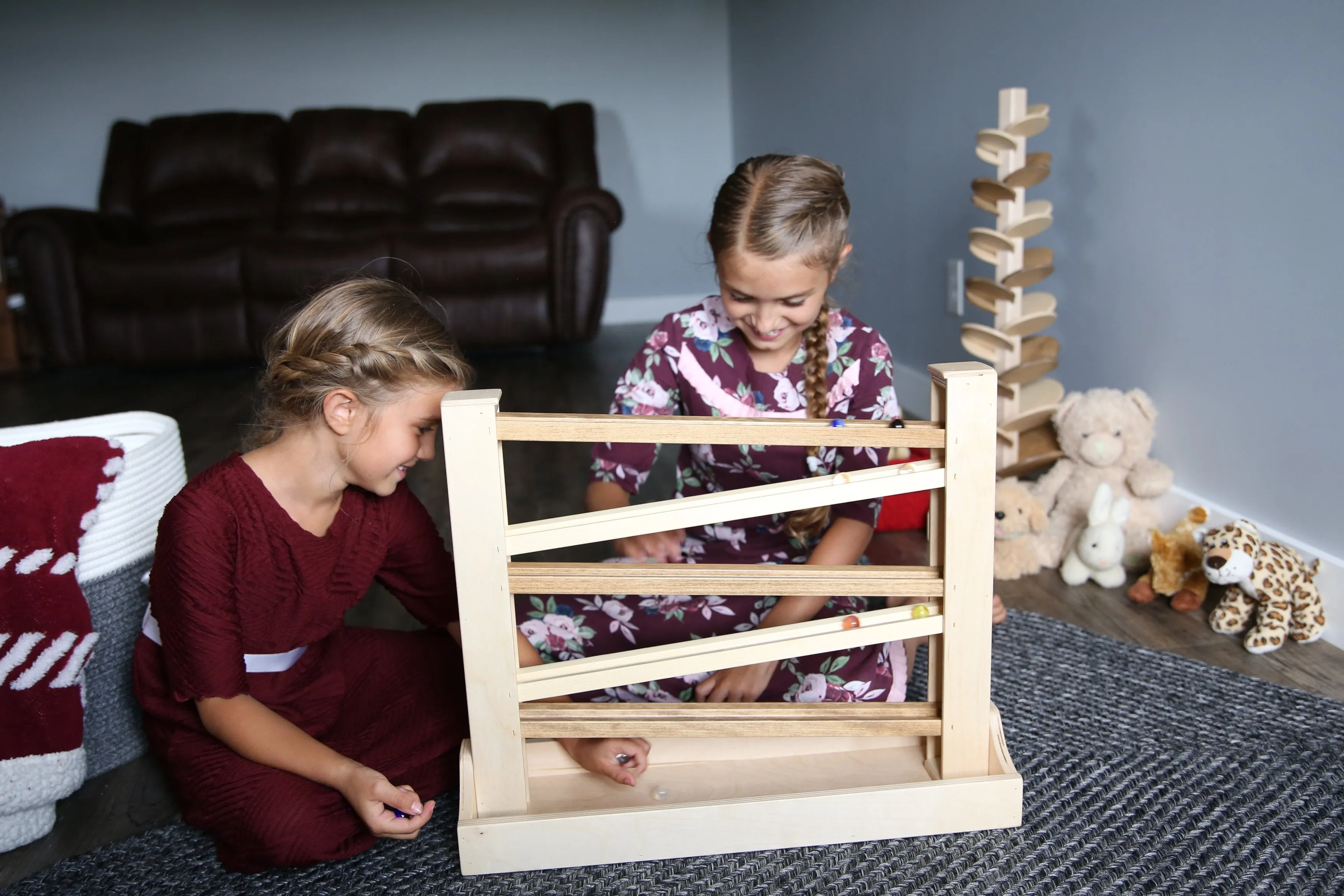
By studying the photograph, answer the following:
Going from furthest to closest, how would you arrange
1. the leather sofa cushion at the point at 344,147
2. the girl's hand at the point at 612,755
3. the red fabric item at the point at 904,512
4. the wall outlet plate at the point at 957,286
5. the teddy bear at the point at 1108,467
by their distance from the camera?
the leather sofa cushion at the point at 344,147 < the wall outlet plate at the point at 957,286 < the red fabric item at the point at 904,512 < the teddy bear at the point at 1108,467 < the girl's hand at the point at 612,755

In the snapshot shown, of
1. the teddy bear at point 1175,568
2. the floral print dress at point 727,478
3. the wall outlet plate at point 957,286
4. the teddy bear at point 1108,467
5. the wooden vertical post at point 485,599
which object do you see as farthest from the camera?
the wall outlet plate at point 957,286

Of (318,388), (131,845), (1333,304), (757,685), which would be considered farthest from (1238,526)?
(131,845)

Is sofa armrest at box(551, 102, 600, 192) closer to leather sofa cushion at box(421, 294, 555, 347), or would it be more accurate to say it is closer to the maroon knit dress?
leather sofa cushion at box(421, 294, 555, 347)

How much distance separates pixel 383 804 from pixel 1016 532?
3.23 ft

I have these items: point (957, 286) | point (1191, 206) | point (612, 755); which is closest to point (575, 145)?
point (957, 286)

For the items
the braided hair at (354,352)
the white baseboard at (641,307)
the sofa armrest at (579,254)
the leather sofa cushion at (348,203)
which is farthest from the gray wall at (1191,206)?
the white baseboard at (641,307)

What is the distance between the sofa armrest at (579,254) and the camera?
3.15m

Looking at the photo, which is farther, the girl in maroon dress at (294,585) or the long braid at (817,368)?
the long braid at (817,368)

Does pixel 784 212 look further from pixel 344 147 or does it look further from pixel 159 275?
pixel 344 147

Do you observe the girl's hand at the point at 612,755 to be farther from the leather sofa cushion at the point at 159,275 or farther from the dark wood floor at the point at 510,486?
the leather sofa cushion at the point at 159,275

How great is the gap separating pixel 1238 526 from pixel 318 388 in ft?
3.57

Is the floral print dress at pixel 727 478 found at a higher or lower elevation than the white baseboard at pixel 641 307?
higher

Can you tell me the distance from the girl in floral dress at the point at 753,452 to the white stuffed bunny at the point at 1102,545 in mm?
441

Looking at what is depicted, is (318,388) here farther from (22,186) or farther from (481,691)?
(22,186)
